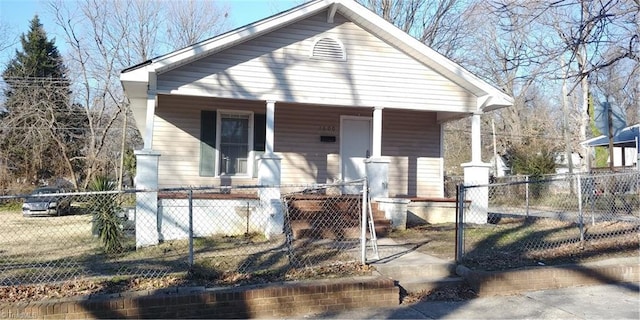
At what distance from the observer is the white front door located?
40.5ft

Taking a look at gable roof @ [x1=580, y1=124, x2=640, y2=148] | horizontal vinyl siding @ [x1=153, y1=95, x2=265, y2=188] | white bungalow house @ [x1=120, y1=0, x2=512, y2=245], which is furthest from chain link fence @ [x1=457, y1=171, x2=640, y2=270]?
gable roof @ [x1=580, y1=124, x2=640, y2=148]

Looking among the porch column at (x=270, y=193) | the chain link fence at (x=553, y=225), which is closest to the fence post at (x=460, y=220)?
the chain link fence at (x=553, y=225)

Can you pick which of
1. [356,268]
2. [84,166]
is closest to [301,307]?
[356,268]

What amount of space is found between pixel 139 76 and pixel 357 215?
5065mm

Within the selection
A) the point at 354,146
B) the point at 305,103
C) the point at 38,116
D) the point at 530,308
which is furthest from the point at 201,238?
the point at 38,116

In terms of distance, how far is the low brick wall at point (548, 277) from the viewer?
5.87 m

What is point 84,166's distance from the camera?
112ft

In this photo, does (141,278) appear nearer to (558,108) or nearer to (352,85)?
(352,85)

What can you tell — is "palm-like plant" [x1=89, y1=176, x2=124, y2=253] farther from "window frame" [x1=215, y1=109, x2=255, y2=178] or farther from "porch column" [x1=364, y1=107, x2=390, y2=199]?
"porch column" [x1=364, y1=107, x2=390, y2=199]

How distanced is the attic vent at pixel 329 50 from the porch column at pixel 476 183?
356cm

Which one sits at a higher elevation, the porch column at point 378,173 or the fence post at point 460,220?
the porch column at point 378,173

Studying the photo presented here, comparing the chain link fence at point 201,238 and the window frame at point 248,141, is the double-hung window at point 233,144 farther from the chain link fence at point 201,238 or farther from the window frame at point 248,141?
the chain link fence at point 201,238

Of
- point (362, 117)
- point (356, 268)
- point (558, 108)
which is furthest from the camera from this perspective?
point (558, 108)

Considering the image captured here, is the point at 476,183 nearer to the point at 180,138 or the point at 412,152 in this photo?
the point at 412,152
